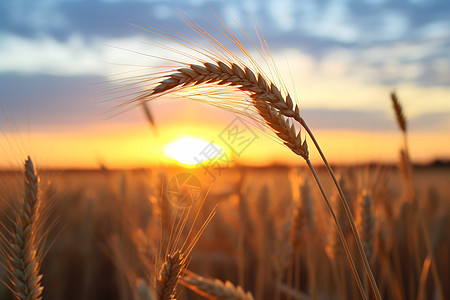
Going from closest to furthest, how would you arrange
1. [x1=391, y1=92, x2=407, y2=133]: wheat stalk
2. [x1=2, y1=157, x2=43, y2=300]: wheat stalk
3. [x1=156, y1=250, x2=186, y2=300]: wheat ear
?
[x1=156, y1=250, x2=186, y2=300]: wheat ear → [x1=2, y1=157, x2=43, y2=300]: wheat stalk → [x1=391, y1=92, x2=407, y2=133]: wheat stalk

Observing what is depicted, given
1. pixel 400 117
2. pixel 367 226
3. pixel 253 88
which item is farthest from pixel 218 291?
pixel 400 117

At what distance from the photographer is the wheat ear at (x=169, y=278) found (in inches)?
45.0

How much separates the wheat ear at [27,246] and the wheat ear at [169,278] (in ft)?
1.53

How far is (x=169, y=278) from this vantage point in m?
1.15

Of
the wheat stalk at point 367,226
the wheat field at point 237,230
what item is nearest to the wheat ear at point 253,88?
the wheat field at point 237,230

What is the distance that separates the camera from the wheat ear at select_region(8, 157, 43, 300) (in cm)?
125

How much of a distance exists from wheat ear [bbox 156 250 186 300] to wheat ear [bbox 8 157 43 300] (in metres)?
0.47

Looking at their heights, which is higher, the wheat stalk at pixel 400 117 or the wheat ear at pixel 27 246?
the wheat stalk at pixel 400 117

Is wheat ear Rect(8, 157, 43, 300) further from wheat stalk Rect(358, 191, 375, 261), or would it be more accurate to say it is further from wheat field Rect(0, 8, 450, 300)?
wheat stalk Rect(358, 191, 375, 261)

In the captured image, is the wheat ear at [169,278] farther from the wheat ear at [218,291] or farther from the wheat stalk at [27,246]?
the wheat stalk at [27,246]

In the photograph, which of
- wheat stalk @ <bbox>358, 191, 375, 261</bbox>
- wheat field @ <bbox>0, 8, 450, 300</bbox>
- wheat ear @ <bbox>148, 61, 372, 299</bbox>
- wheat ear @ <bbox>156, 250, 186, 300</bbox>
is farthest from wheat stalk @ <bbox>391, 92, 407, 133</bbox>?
wheat ear @ <bbox>156, 250, 186, 300</bbox>

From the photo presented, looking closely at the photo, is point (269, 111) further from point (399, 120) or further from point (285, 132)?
point (399, 120)

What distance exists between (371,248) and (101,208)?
468 centimetres

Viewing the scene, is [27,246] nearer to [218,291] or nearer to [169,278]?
[169,278]
